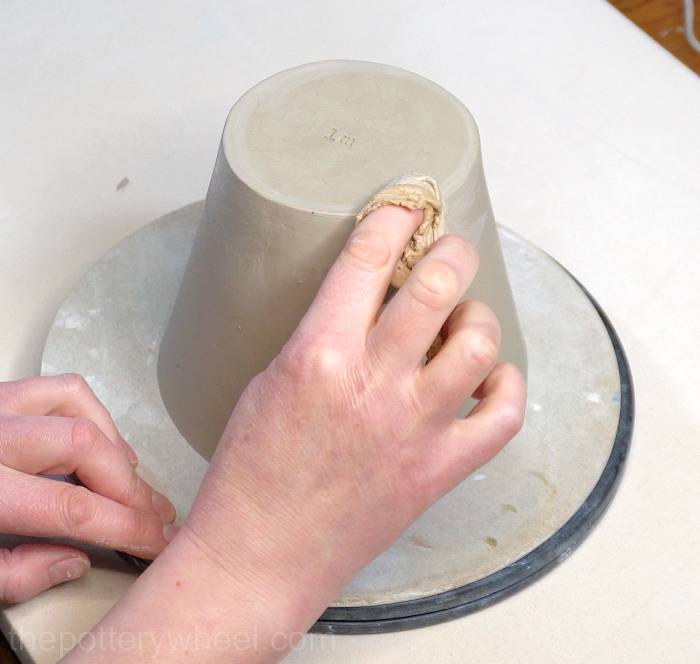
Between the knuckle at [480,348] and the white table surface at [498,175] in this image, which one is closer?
the knuckle at [480,348]

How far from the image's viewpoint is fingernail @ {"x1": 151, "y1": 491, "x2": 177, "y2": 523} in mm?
681

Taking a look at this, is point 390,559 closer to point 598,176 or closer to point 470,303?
point 470,303

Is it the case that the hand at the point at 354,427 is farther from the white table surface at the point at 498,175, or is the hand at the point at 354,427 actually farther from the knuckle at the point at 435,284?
the white table surface at the point at 498,175

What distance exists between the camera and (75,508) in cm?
62

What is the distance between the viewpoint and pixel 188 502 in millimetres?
722

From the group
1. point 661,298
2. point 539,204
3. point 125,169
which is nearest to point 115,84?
point 125,169

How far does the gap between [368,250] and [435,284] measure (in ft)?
0.16

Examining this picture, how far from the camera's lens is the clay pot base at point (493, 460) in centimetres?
68

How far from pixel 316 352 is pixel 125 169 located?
0.55 m

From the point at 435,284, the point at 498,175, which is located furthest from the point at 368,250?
the point at 498,175

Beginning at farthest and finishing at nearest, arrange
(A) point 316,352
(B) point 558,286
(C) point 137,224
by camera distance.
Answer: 1. (C) point 137,224
2. (B) point 558,286
3. (A) point 316,352

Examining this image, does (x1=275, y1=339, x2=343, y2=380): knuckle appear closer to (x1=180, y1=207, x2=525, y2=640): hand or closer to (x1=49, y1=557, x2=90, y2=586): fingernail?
(x1=180, y1=207, x2=525, y2=640): hand

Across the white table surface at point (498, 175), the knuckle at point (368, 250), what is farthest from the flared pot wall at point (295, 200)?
the white table surface at point (498, 175)

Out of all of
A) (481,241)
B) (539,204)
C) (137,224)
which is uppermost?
(481,241)
